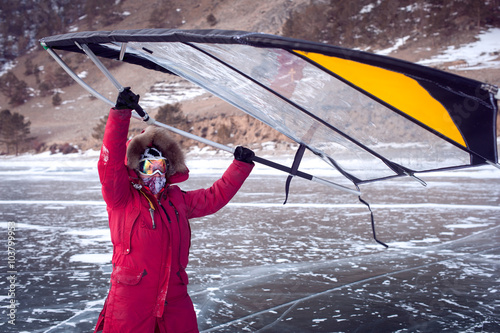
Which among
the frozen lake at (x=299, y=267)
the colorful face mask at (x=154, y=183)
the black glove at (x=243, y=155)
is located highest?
the black glove at (x=243, y=155)

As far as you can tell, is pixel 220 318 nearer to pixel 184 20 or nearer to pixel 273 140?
pixel 273 140

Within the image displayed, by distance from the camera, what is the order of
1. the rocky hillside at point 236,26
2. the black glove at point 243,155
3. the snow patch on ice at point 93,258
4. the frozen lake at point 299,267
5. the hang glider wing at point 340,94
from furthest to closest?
the rocky hillside at point 236,26, the snow patch on ice at point 93,258, the frozen lake at point 299,267, the black glove at point 243,155, the hang glider wing at point 340,94

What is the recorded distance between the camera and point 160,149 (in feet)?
7.61

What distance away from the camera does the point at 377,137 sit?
2877 mm

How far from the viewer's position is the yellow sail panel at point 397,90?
2215 millimetres

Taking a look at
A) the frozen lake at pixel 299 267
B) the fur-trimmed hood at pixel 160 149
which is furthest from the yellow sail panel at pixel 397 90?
the frozen lake at pixel 299 267

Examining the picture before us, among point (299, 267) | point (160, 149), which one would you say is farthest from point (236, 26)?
point (160, 149)

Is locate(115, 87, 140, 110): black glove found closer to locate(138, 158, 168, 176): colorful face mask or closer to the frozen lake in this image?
locate(138, 158, 168, 176): colorful face mask

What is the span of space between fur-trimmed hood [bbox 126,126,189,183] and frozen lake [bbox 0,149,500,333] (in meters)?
1.41

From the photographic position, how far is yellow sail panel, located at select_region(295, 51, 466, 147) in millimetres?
2215

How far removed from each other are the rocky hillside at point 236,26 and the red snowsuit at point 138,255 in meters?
24.8

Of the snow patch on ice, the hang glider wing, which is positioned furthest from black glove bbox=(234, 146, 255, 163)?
the snow patch on ice

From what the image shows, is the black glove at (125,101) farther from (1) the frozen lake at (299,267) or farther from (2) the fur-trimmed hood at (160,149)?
(1) the frozen lake at (299,267)

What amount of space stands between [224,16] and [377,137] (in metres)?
61.9
